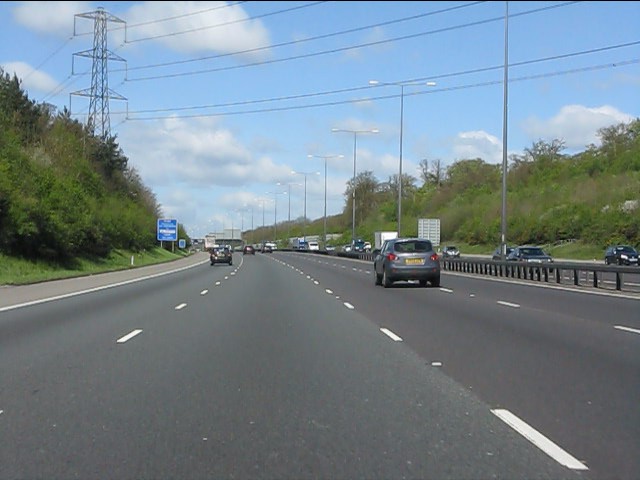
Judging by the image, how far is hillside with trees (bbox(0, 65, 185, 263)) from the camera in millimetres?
55844

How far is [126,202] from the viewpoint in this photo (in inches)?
3839

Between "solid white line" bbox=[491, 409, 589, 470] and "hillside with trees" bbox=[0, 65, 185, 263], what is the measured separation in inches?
1904

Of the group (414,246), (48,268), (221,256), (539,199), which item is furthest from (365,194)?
(414,246)

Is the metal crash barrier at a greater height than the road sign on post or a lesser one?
lesser

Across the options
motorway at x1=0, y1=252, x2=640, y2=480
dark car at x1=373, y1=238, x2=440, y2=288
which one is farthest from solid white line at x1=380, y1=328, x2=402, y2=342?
dark car at x1=373, y1=238, x2=440, y2=288

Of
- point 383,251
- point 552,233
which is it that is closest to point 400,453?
point 383,251

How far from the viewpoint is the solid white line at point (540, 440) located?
7234 millimetres

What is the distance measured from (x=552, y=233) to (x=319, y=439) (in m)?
82.8

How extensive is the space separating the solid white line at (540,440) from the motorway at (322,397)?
0.03m

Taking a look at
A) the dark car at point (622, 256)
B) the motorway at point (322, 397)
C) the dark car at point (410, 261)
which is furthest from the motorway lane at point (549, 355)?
the dark car at point (622, 256)

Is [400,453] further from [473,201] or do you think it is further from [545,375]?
[473,201]

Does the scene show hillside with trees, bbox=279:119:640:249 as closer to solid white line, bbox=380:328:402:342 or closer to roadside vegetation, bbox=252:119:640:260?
roadside vegetation, bbox=252:119:640:260

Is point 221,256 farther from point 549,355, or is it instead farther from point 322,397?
point 322,397

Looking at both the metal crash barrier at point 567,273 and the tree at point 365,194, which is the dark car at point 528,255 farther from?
the tree at point 365,194
